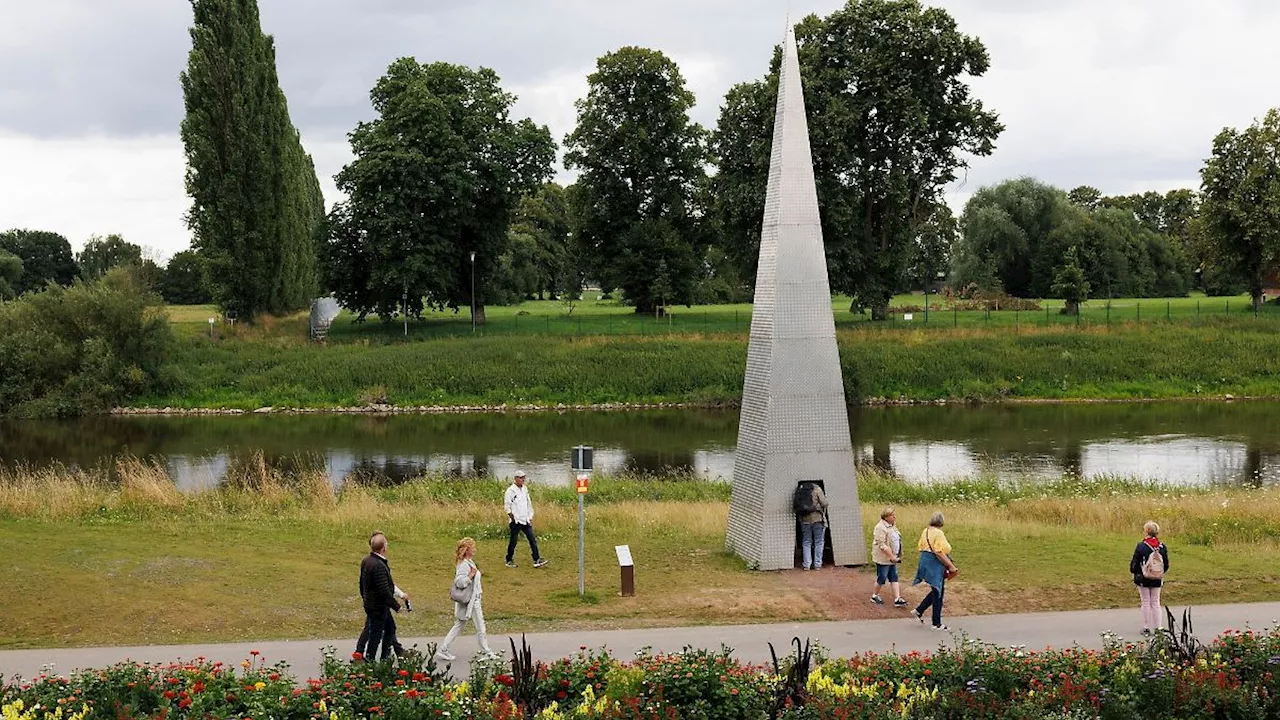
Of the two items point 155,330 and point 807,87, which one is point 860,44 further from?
point 155,330

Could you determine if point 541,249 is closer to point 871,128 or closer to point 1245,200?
point 871,128

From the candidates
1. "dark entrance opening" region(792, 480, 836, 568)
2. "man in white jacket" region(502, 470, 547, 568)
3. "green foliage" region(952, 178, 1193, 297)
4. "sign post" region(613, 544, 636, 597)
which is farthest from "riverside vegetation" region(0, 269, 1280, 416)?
"sign post" region(613, 544, 636, 597)

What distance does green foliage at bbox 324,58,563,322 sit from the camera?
6019 cm

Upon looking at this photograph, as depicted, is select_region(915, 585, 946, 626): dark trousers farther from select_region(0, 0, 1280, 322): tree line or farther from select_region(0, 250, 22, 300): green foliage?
select_region(0, 250, 22, 300): green foliage

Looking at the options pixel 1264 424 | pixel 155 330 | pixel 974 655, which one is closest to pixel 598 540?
pixel 974 655

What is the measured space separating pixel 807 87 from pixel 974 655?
4978 cm

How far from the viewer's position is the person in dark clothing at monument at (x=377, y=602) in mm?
12812

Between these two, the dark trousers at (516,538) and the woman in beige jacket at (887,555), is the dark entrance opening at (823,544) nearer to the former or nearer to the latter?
the woman in beige jacket at (887,555)

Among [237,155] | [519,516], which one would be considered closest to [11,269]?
[237,155]

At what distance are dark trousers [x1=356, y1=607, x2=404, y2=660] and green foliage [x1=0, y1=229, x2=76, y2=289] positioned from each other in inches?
4207

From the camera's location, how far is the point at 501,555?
19.4 metres

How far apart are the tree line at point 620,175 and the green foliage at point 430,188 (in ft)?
0.40

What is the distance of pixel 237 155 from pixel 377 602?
48.3m

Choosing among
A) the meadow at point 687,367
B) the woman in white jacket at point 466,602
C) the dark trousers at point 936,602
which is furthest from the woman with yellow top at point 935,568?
the meadow at point 687,367
